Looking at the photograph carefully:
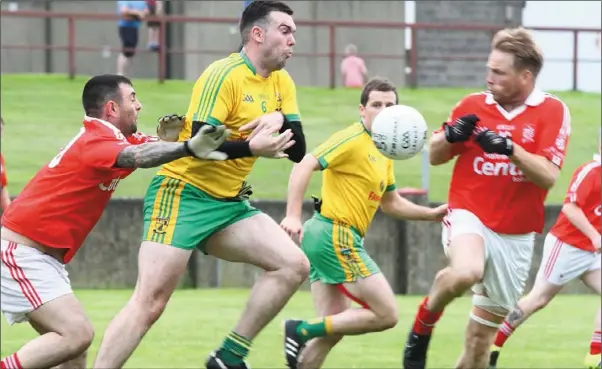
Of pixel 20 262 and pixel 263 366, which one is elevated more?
pixel 20 262

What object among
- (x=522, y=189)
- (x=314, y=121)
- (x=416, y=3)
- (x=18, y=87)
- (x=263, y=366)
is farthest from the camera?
(x=416, y=3)

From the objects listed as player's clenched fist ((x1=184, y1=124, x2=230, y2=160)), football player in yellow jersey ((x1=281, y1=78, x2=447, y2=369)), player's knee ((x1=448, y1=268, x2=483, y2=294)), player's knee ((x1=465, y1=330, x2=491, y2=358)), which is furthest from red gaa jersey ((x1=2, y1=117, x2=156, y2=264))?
player's knee ((x1=465, y1=330, x2=491, y2=358))

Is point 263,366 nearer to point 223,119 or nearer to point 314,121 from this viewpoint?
point 223,119

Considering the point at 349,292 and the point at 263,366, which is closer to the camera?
the point at 349,292

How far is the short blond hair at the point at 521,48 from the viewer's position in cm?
920

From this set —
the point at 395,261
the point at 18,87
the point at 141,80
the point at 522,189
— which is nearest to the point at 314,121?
the point at 141,80

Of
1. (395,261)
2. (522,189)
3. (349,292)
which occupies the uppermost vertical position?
(522,189)

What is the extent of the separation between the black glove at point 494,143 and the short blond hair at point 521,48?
0.62 metres

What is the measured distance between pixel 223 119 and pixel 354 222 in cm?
210

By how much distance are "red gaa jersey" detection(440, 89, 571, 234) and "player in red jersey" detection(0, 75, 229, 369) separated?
221 centimetres

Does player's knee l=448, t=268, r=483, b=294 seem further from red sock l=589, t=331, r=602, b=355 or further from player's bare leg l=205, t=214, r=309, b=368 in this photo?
red sock l=589, t=331, r=602, b=355

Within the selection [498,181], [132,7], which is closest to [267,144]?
[498,181]

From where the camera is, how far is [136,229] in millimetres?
18156

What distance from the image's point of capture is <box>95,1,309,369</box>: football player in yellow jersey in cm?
852
